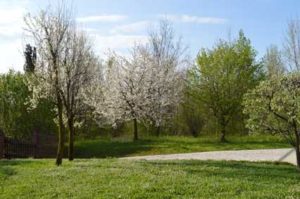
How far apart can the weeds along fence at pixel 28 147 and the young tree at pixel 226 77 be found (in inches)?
530

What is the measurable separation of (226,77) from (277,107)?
22144 mm

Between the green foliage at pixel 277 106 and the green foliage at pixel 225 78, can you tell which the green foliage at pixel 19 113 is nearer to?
the green foliage at pixel 225 78

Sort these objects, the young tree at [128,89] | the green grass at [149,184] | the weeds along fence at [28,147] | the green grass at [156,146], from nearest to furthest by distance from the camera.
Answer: the green grass at [149,184]
the weeds along fence at [28,147]
the green grass at [156,146]
the young tree at [128,89]

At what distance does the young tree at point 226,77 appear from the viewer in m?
38.6

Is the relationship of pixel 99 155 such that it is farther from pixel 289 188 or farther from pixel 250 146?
pixel 289 188

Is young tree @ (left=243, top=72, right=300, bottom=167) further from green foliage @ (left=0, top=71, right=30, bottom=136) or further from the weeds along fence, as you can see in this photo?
green foliage @ (left=0, top=71, right=30, bottom=136)

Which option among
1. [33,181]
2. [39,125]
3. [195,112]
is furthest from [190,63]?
[33,181]

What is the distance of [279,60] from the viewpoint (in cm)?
5712

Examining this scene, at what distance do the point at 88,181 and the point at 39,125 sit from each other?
25.9 m

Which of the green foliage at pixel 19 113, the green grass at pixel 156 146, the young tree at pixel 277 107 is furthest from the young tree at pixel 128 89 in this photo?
the young tree at pixel 277 107

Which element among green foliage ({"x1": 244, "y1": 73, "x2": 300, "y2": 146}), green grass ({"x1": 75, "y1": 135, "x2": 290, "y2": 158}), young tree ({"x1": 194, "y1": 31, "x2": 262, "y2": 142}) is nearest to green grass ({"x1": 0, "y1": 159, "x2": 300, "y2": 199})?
green foliage ({"x1": 244, "y1": 73, "x2": 300, "y2": 146})

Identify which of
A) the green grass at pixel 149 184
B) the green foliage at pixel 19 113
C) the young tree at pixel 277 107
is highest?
the green foliage at pixel 19 113

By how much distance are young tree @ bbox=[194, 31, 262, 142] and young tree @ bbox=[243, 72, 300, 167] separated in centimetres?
1962

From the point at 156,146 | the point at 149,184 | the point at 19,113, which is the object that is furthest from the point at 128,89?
the point at 149,184
